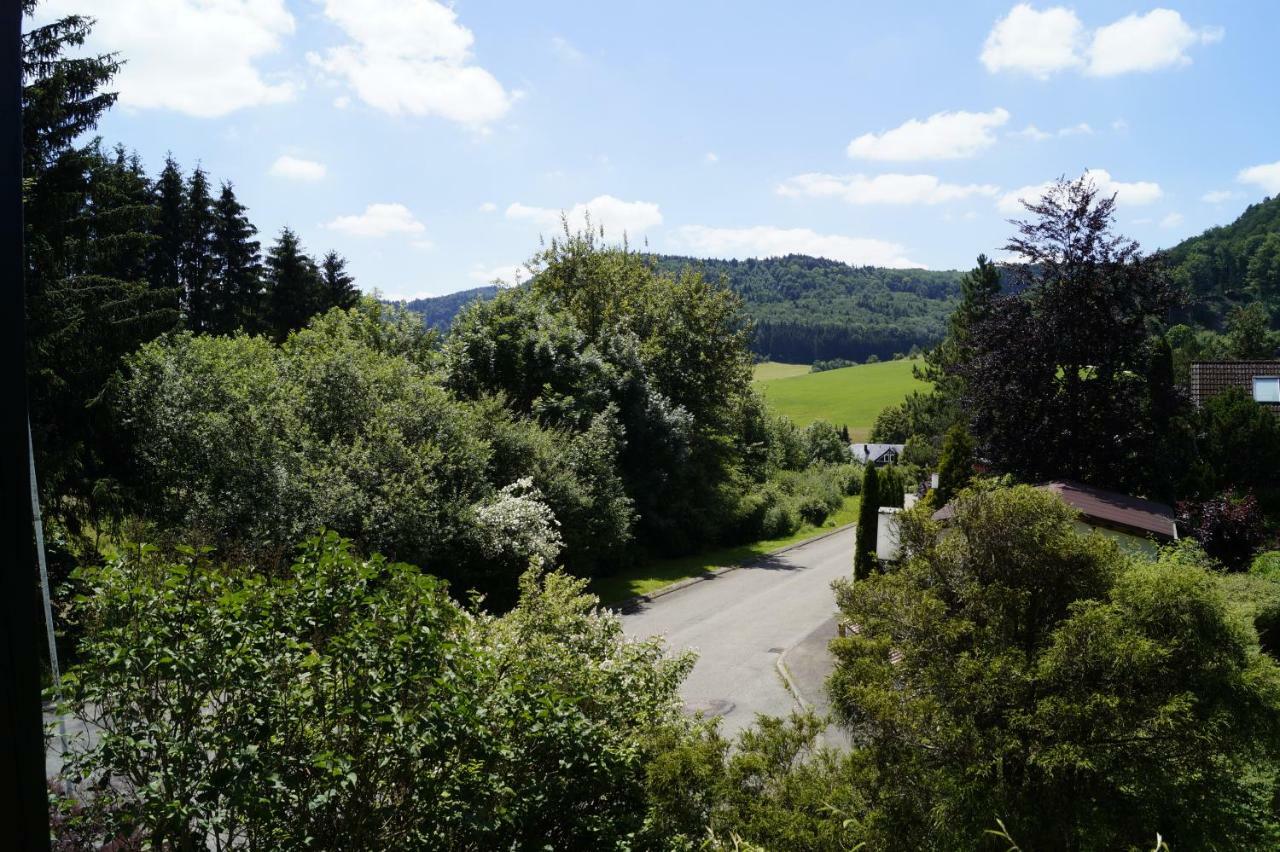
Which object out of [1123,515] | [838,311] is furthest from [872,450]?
[838,311]

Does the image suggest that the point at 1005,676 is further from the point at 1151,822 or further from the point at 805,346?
the point at 805,346

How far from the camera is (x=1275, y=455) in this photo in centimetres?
2197

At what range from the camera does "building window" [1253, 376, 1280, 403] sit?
28.8m

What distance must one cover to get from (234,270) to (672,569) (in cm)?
2823

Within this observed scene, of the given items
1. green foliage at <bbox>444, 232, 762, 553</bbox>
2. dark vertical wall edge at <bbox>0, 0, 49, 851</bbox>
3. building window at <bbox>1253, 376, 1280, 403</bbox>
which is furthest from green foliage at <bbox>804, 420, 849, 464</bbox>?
dark vertical wall edge at <bbox>0, 0, 49, 851</bbox>

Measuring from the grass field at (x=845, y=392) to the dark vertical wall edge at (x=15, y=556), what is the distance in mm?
81671

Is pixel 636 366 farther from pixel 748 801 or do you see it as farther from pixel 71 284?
pixel 748 801

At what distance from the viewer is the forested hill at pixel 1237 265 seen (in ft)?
283

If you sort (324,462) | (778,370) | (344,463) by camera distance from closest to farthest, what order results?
(324,462) < (344,463) < (778,370)

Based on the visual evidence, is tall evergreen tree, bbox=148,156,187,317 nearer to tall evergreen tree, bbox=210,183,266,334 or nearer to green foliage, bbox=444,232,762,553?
tall evergreen tree, bbox=210,183,266,334

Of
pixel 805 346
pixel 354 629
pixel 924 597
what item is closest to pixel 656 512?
pixel 924 597

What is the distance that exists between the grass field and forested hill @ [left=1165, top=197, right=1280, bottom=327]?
3104 centimetres

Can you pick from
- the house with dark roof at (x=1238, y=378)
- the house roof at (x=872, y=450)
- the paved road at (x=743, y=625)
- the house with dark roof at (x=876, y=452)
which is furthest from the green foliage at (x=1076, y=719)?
the house roof at (x=872, y=450)

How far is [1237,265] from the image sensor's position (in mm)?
93562
